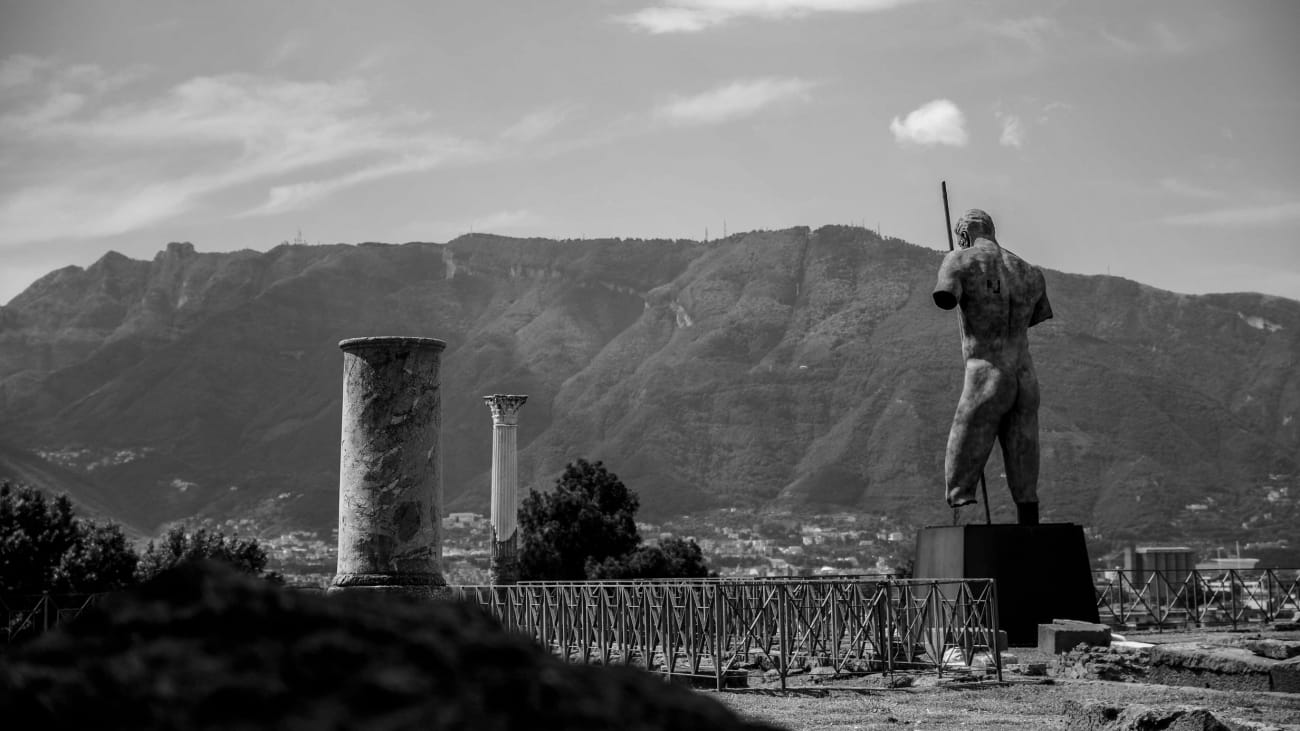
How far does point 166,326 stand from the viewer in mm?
150625

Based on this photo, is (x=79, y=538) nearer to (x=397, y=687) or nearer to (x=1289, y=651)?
(x=1289, y=651)

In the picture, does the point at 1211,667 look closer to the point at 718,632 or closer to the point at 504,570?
the point at 718,632

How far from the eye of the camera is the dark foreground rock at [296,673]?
216 centimetres

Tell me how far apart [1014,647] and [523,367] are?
118 m

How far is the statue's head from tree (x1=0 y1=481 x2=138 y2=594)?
1720 centimetres

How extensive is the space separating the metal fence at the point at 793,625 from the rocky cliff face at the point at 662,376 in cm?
6415

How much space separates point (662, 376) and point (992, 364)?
99.2 meters

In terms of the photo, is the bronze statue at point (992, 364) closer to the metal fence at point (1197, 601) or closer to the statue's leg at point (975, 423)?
the statue's leg at point (975, 423)

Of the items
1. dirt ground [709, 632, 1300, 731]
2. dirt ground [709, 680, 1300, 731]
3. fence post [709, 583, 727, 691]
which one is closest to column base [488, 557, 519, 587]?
fence post [709, 583, 727, 691]

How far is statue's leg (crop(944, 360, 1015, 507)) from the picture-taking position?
1778 centimetres

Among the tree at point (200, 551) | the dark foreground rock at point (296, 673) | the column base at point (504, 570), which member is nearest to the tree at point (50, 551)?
the tree at point (200, 551)

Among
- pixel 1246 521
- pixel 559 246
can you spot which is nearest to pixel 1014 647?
pixel 1246 521

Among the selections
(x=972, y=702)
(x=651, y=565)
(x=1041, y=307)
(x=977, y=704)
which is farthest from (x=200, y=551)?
(x=977, y=704)

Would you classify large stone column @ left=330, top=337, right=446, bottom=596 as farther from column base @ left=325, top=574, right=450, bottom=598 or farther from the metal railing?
the metal railing
